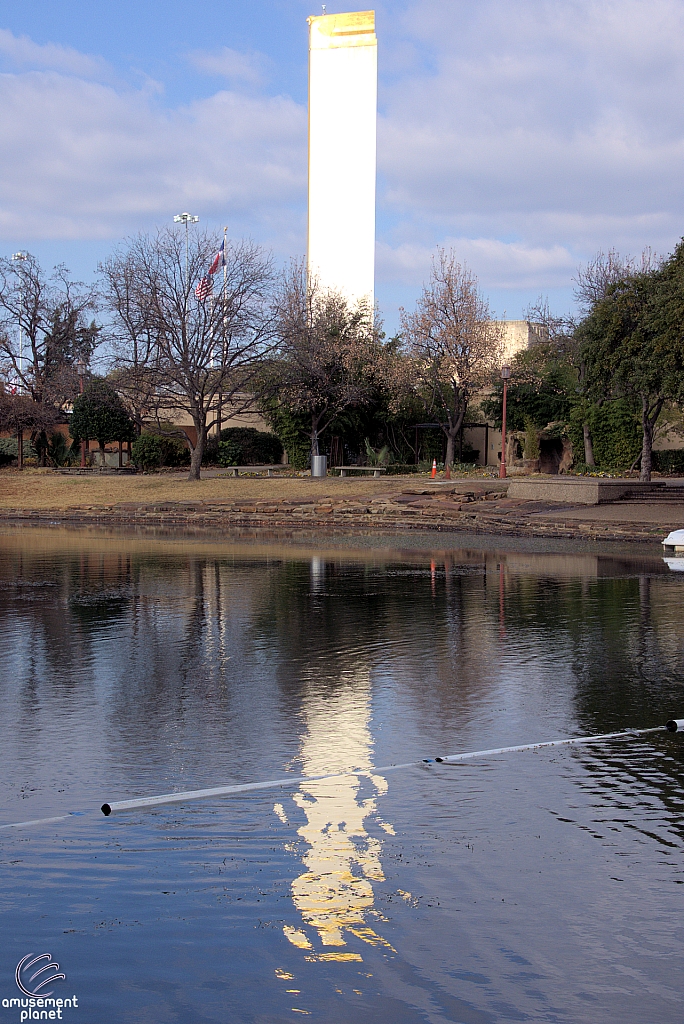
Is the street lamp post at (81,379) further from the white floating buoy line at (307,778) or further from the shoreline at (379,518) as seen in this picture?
the white floating buoy line at (307,778)

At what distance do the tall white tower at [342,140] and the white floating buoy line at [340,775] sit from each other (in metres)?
65.8

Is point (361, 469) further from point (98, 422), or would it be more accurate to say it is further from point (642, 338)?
point (642, 338)

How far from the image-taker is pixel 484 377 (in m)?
43.4

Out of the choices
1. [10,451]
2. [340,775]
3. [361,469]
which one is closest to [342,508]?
[361,469]

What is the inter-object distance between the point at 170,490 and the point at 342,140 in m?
46.5

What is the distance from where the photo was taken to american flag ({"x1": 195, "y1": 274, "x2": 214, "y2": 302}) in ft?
122

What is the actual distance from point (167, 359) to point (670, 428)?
21.2 metres

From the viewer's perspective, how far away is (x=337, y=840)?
5.41 metres

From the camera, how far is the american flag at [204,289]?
37.1 metres

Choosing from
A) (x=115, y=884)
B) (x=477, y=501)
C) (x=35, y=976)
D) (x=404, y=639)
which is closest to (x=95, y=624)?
(x=404, y=639)

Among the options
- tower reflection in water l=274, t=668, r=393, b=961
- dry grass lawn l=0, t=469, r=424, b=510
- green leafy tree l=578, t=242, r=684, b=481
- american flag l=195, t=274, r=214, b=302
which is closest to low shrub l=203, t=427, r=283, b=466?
dry grass lawn l=0, t=469, r=424, b=510

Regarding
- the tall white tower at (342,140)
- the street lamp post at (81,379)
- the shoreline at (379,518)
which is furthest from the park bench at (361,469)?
the tall white tower at (342,140)
